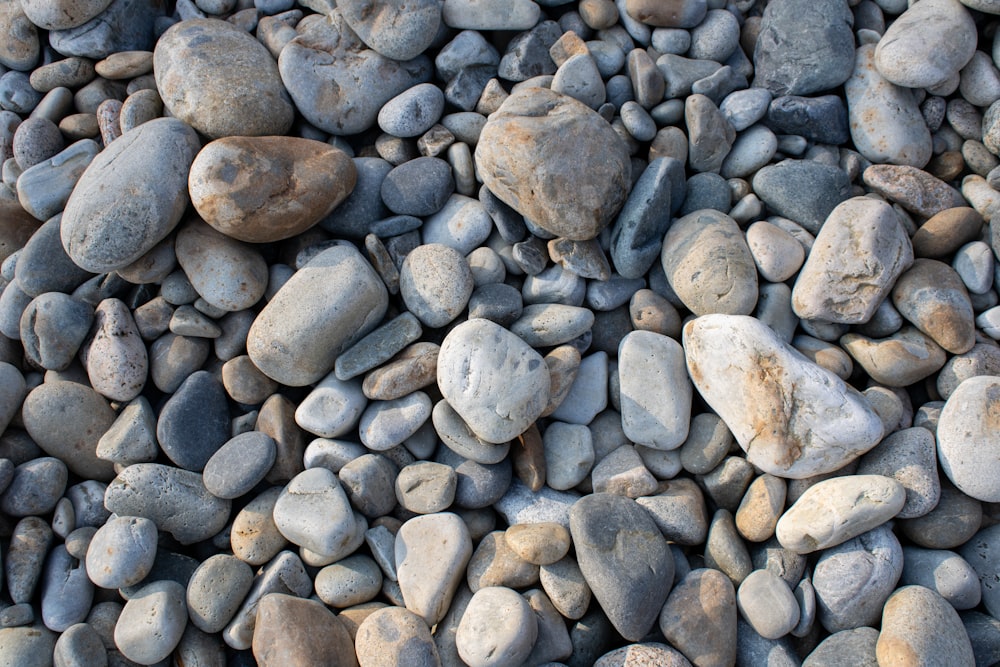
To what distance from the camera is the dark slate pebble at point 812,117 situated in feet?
10.2

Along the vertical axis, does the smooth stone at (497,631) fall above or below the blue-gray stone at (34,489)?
above

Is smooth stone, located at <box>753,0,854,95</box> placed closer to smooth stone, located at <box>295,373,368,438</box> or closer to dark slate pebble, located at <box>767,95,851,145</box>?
dark slate pebble, located at <box>767,95,851,145</box>

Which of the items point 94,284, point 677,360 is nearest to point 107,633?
point 94,284

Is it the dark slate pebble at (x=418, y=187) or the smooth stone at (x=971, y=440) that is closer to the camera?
the smooth stone at (x=971, y=440)

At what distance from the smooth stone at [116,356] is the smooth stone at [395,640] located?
139cm

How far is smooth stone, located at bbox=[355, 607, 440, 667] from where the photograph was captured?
2260 millimetres

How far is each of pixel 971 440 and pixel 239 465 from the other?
271cm

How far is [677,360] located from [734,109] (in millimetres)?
1235

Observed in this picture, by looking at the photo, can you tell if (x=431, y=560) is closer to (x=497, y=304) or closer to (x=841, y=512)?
(x=497, y=304)

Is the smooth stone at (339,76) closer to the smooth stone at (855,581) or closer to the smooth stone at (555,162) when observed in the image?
the smooth stone at (555,162)

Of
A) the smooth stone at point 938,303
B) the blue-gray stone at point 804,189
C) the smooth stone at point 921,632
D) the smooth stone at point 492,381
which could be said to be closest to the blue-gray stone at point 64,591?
the smooth stone at point 492,381

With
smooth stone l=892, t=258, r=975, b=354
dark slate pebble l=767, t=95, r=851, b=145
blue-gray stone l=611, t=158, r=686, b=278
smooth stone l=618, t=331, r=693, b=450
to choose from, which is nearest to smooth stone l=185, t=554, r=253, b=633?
smooth stone l=618, t=331, r=693, b=450

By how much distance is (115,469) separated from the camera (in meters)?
2.83

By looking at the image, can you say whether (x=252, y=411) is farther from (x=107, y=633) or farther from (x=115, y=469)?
(x=107, y=633)
